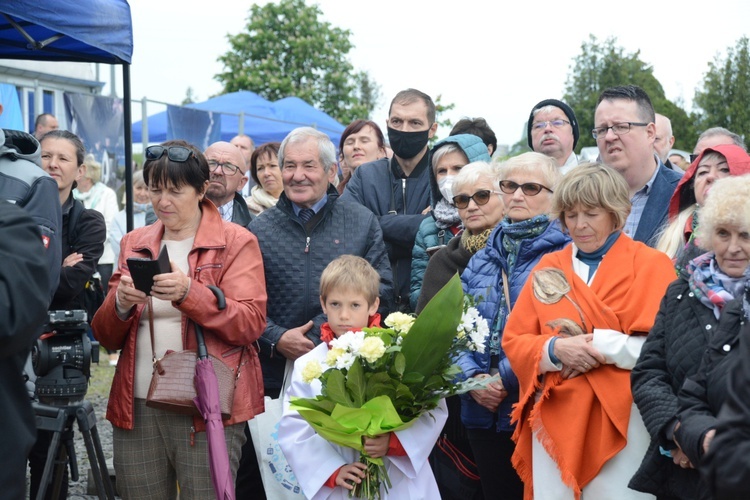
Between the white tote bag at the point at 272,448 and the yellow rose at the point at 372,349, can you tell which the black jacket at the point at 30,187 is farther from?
the yellow rose at the point at 372,349

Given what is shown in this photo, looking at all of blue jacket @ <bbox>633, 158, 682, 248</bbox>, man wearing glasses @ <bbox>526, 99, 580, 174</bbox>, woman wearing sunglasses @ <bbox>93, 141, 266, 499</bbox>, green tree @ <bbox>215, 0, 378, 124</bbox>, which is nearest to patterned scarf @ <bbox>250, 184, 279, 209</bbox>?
man wearing glasses @ <bbox>526, 99, 580, 174</bbox>

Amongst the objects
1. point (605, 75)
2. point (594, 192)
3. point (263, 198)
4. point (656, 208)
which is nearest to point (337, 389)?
point (594, 192)

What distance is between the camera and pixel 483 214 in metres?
4.38

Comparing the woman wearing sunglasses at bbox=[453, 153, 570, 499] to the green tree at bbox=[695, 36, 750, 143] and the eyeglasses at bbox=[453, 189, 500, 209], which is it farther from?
the green tree at bbox=[695, 36, 750, 143]

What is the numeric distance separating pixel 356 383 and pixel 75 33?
3161 millimetres

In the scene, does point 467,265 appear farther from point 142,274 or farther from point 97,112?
point 97,112

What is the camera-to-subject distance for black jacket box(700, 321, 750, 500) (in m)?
1.73

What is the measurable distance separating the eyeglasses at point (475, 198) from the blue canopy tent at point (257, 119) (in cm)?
1043

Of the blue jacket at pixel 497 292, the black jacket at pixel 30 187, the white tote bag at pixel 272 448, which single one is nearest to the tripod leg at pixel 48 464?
the black jacket at pixel 30 187

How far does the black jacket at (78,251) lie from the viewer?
5.03 metres

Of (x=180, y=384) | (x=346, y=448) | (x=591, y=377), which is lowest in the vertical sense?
(x=346, y=448)

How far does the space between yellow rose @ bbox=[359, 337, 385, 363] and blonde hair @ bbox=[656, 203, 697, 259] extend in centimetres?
143

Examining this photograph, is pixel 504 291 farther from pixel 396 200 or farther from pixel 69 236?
pixel 69 236

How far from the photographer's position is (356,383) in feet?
11.1
